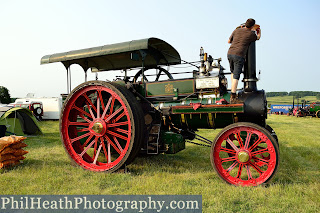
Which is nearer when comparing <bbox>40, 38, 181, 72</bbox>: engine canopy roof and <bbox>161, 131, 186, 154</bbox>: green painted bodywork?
<bbox>161, 131, 186, 154</bbox>: green painted bodywork

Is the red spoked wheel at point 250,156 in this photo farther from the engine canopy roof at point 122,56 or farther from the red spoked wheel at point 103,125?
the engine canopy roof at point 122,56

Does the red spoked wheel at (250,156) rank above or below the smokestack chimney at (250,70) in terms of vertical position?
below

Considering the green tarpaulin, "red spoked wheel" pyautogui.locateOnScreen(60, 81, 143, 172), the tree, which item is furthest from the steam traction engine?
the tree

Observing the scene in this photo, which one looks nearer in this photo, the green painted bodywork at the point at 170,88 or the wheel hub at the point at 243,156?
the wheel hub at the point at 243,156

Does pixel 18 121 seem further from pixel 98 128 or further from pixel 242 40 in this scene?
pixel 242 40

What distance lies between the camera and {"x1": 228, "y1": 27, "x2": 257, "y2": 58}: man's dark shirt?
432 centimetres

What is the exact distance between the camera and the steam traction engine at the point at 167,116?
402cm

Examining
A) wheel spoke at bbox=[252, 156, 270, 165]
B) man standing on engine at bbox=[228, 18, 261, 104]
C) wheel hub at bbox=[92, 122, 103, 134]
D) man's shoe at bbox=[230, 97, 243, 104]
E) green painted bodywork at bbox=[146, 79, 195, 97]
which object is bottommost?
wheel spoke at bbox=[252, 156, 270, 165]

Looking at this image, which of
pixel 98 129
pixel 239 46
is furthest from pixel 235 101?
pixel 98 129

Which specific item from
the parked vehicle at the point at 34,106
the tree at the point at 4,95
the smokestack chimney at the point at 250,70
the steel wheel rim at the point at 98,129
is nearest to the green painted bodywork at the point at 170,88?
the steel wheel rim at the point at 98,129

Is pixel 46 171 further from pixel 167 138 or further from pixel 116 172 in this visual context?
pixel 167 138

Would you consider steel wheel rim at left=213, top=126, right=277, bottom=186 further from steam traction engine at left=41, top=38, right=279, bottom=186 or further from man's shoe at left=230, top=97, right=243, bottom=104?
man's shoe at left=230, top=97, right=243, bottom=104

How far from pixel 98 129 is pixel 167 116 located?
1.43 m

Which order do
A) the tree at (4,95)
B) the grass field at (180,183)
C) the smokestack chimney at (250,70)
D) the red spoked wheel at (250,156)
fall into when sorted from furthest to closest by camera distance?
1. the tree at (4,95)
2. the smokestack chimney at (250,70)
3. the red spoked wheel at (250,156)
4. the grass field at (180,183)
